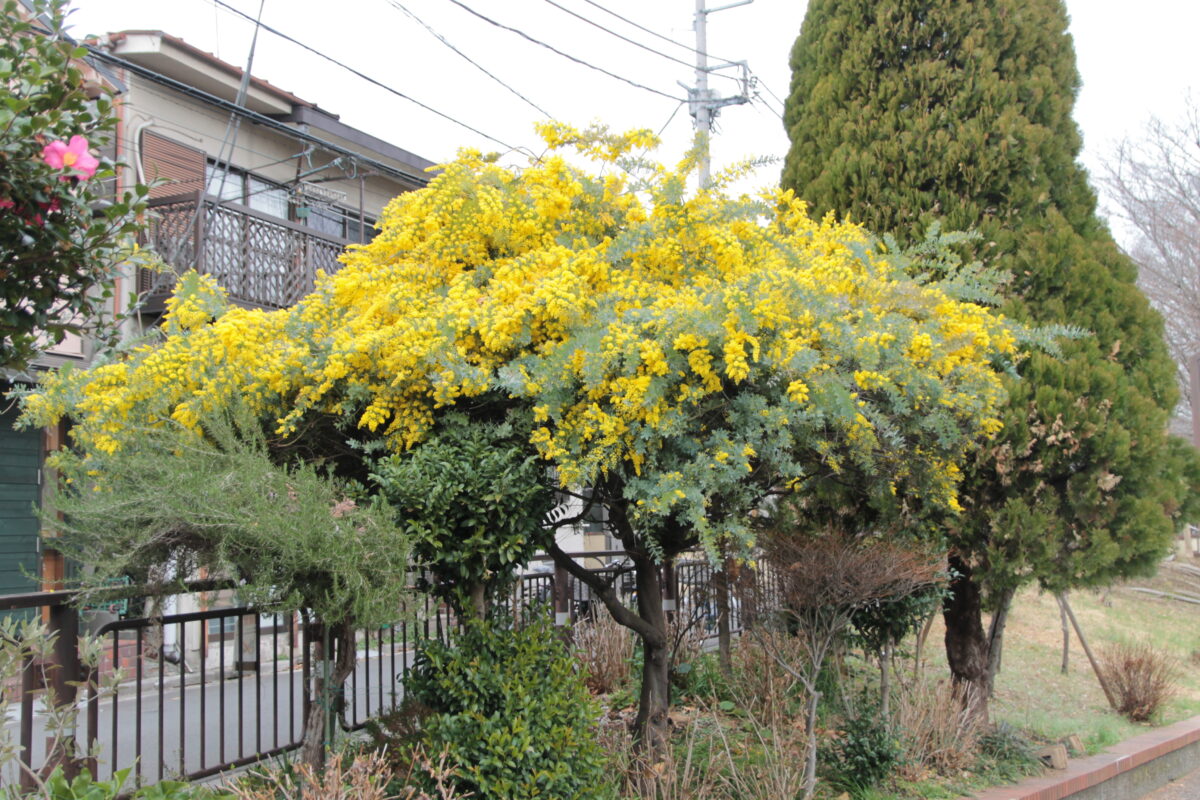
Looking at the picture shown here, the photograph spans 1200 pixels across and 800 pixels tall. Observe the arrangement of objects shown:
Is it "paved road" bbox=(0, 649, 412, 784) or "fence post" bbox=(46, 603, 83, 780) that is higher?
"fence post" bbox=(46, 603, 83, 780)

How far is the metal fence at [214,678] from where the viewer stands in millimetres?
4203

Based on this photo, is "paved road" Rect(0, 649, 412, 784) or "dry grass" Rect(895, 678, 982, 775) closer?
"paved road" Rect(0, 649, 412, 784)

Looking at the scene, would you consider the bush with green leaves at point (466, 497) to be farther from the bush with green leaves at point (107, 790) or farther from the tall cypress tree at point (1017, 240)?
the tall cypress tree at point (1017, 240)

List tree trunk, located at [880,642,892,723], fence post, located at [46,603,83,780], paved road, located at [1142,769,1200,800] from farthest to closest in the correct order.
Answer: paved road, located at [1142,769,1200,800] → tree trunk, located at [880,642,892,723] → fence post, located at [46,603,83,780]

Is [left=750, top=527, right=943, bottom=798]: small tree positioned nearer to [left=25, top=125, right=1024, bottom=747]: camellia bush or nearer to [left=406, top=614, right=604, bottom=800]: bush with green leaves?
[left=25, top=125, right=1024, bottom=747]: camellia bush

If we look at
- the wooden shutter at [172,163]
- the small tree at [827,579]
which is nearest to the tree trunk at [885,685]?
the small tree at [827,579]

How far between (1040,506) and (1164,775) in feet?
10.0

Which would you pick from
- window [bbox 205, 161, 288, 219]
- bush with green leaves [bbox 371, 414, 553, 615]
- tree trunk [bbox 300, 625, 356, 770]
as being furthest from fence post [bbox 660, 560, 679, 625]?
window [bbox 205, 161, 288, 219]

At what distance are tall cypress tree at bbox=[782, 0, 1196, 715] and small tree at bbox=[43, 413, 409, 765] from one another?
4.57 m

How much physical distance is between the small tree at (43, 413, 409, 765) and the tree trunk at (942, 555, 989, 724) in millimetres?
4955

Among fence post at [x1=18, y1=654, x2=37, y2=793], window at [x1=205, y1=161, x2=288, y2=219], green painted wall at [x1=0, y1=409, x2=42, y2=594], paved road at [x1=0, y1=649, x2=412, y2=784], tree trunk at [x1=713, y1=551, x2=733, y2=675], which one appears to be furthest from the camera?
window at [x1=205, y1=161, x2=288, y2=219]

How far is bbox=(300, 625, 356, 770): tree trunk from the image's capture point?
4574 mm

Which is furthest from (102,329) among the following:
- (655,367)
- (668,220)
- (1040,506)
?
(1040,506)

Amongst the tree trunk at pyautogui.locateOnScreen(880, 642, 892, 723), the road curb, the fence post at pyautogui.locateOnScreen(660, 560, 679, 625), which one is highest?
the fence post at pyautogui.locateOnScreen(660, 560, 679, 625)
